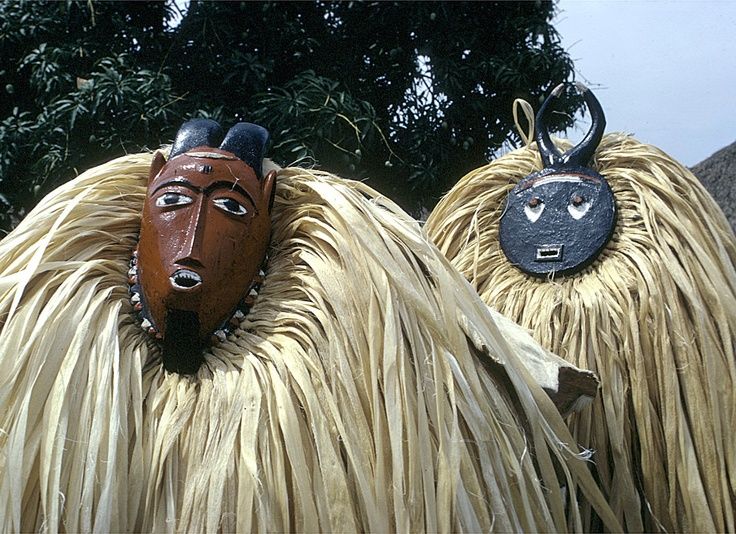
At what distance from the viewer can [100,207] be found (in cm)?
110

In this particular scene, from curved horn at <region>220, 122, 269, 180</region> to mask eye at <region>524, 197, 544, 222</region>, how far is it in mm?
513

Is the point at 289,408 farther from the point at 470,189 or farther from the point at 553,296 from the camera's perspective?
the point at 470,189

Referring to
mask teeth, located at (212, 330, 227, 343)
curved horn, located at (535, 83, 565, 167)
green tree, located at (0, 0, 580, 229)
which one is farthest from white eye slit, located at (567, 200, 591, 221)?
green tree, located at (0, 0, 580, 229)

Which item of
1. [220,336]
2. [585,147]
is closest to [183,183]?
Result: [220,336]

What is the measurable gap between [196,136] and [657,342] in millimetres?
719

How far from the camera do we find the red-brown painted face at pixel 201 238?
1.00 metres

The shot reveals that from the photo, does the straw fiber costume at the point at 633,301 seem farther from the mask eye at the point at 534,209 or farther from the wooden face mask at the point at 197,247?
the wooden face mask at the point at 197,247

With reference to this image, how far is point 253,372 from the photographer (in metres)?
0.98

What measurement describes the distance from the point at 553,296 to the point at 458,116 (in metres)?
2.24

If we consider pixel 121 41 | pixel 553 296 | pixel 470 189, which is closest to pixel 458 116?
pixel 121 41

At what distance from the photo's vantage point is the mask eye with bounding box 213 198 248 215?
104 cm

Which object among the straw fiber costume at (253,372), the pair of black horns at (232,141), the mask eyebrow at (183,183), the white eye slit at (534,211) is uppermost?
the pair of black horns at (232,141)

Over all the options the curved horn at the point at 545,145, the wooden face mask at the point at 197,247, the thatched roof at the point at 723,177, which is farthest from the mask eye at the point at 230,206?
the thatched roof at the point at 723,177

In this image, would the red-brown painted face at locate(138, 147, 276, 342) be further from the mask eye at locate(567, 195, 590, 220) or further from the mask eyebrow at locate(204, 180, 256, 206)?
the mask eye at locate(567, 195, 590, 220)
